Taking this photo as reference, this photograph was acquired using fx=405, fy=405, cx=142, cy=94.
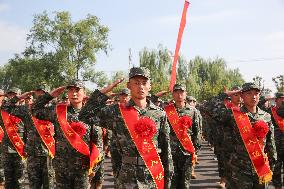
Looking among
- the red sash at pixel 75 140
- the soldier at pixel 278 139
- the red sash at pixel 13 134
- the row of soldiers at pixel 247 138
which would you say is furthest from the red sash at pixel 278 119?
the red sash at pixel 13 134

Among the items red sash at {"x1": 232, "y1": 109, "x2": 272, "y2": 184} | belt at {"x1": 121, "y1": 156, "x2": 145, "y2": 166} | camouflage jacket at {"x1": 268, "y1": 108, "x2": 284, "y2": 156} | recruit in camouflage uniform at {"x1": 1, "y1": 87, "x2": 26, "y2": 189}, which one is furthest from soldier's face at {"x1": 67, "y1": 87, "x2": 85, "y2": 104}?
camouflage jacket at {"x1": 268, "y1": 108, "x2": 284, "y2": 156}

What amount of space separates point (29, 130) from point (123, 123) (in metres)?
3.41

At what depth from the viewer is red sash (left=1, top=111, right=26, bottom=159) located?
7.82m

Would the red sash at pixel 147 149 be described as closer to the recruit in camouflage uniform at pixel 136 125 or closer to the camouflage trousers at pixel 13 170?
the recruit in camouflage uniform at pixel 136 125

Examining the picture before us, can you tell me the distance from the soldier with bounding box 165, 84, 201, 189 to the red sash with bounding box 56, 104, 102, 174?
1868 millimetres

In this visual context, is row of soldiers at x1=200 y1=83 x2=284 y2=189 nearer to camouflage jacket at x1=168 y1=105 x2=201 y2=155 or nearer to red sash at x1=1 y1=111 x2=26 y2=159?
camouflage jacket at x1=168 y1=105 x2=201 y2=155

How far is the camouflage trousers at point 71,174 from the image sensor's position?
5426 mm

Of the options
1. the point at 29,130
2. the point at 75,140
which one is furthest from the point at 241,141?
the point at 29,130

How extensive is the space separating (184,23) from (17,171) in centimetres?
437

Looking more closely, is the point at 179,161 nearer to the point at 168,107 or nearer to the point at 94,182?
the point at 168,107

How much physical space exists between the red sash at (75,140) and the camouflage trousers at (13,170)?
280cm

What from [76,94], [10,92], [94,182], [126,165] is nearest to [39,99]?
[76,94]

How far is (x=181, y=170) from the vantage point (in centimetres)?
695

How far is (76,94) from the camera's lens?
554 centimetres
